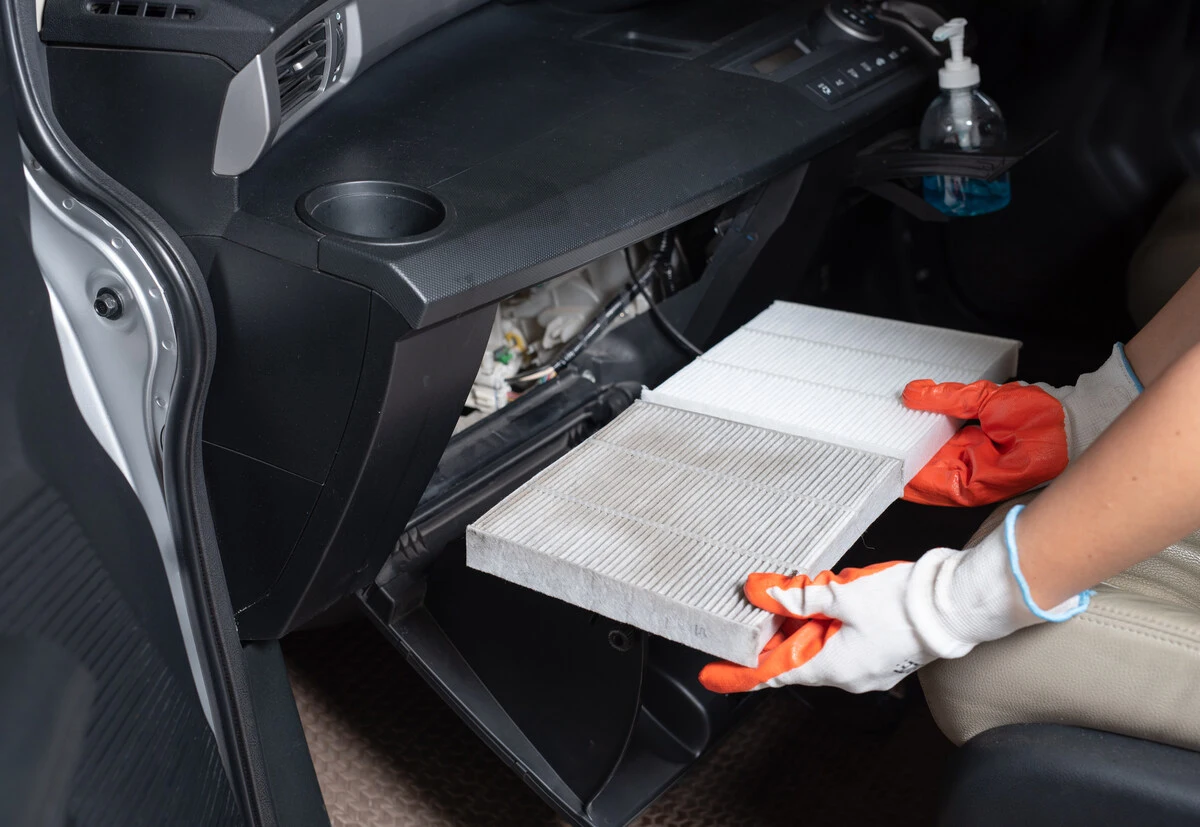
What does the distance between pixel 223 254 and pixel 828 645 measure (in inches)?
24.8

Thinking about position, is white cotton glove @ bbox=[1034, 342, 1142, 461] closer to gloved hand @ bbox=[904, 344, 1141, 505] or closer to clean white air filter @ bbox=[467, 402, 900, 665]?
gloved hand @ bbox=[904, 344, 1141, 505]

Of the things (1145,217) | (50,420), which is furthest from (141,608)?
(1145,217)

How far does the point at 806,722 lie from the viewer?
1.59m

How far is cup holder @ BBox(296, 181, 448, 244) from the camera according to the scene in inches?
40.6

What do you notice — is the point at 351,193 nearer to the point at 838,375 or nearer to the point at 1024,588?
the point at 838,375

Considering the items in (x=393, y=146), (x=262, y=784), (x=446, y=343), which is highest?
(x=393, y=146)

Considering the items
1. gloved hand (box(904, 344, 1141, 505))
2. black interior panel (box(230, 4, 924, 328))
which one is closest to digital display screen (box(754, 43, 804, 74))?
black interior panel (box(230, 4, 924, 328))

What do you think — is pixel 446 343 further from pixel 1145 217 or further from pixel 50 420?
pixel 1145 217

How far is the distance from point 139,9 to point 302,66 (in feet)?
0.48

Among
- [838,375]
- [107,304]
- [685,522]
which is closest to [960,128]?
[838,375]

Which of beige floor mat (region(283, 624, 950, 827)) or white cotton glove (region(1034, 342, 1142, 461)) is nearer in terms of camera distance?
white cotton glove (region(1034, 342, 1142, 461))

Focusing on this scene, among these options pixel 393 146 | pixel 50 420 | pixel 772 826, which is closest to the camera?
pixel 50 420

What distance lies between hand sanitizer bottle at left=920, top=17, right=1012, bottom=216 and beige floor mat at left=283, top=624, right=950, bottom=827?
0.75 m

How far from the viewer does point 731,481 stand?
1.07 metres
